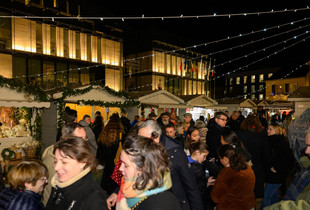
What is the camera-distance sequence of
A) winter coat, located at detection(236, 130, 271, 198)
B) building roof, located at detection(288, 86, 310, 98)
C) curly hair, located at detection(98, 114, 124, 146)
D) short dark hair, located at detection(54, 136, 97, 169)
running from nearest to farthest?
short dark hair, located at detection(54, 136, 97, 169)
winter coat, located at detection(236, 130, 271, 198)
curly hair, located at detection(98, 114, 124, 146)
building roof, located at detection(288, 86, 310, 98)

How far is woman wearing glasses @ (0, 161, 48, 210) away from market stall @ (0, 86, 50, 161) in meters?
5.15

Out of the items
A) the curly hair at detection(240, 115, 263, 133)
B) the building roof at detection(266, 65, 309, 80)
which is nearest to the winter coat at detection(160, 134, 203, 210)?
the curly hair at detection(240, 115, 263, 133)

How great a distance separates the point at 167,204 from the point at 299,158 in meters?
1.45

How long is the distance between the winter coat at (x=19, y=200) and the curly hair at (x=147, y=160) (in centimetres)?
127

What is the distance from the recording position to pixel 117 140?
178 inches

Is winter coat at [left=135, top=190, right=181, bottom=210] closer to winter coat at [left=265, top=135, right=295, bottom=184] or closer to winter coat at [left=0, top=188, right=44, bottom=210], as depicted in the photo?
winter coat at [left=0, top=188, right=44, bottom=210]

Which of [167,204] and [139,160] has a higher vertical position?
[139,160]

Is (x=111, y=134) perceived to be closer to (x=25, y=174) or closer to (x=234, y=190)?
(x=25, y=174)

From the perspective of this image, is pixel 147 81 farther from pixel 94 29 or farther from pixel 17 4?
pixel 17 4

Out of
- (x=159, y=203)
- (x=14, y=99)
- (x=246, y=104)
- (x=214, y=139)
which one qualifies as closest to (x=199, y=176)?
(x=159, y=203)

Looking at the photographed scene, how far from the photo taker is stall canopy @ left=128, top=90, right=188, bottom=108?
13.1m

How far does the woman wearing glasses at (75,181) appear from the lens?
64.5 inches

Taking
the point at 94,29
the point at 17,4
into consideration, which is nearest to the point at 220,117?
the point at 17,4

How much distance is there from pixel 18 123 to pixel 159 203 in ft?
28.7
